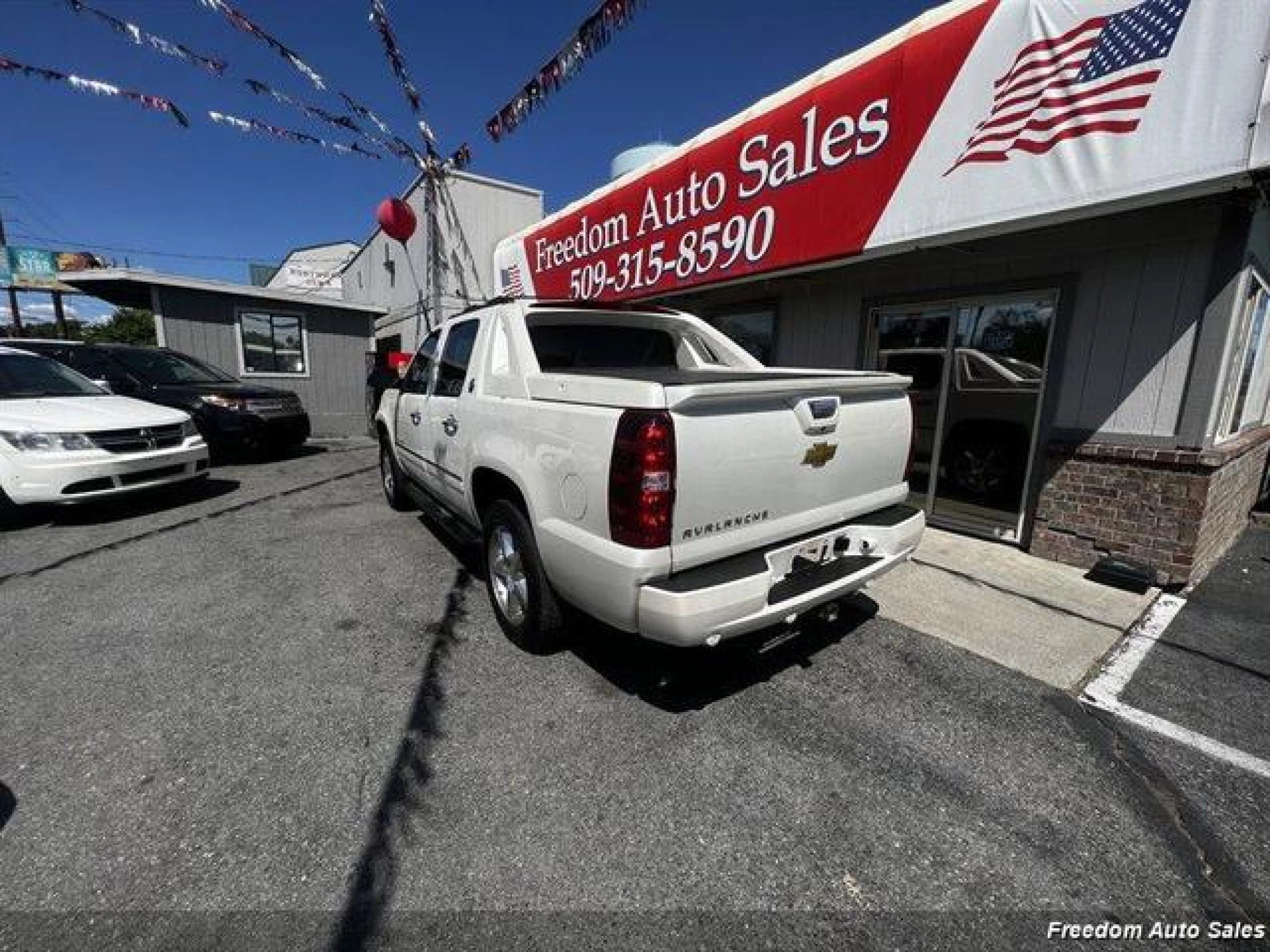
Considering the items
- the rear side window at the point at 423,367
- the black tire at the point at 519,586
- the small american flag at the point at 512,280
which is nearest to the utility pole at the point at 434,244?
the small american flag at the point at 512,280

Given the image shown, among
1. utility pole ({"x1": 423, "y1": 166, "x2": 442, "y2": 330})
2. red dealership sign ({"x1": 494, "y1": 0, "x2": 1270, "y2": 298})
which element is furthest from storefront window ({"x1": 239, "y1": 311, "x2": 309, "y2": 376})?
red dealership sign ({"x1": 494, "y1": 0, "x2": 1270, "y2": 298})

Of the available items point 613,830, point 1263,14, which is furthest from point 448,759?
point 1263,14

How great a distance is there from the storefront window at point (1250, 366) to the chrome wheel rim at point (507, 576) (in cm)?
531

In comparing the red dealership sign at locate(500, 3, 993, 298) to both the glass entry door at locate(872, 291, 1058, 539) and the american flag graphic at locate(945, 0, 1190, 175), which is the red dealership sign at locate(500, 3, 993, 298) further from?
the glass entry door at locate(872, 291, 1058, 539)

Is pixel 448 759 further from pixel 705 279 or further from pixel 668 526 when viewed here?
pixel 705 279

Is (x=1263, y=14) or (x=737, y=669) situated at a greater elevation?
(x=1263, y=14)

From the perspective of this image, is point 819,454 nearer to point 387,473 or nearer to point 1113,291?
point 1113,291

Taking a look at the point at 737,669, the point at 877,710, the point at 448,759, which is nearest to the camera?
the point at 448,759

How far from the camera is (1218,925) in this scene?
165cm

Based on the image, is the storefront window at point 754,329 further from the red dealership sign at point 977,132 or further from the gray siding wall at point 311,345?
the gray siding wall at point 311,345

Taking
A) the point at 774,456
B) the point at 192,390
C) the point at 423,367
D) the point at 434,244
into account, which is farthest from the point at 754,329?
the point at 434,244

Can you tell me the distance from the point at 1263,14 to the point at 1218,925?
13.8 ft

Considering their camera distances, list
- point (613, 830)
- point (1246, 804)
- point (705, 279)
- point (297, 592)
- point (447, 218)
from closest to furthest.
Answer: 1. point (613, 830)
2. point (1246, 804)
3. point (297, 592)
4. point (705, 279)
5. point (447, 218)

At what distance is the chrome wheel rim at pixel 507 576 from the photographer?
3.05 meters
